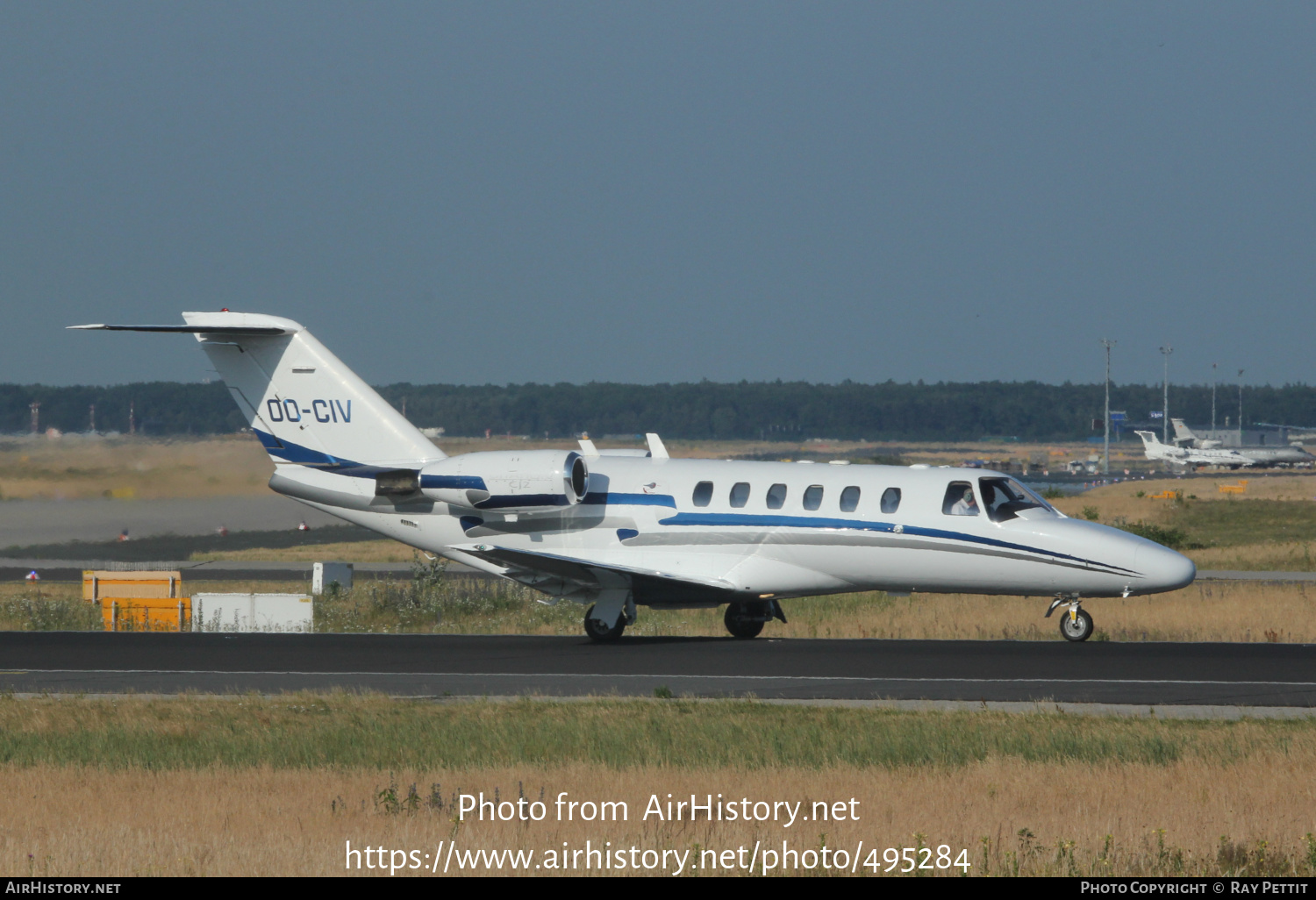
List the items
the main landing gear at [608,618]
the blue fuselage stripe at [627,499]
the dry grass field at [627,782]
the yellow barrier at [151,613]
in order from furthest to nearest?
the yellow barrier at [151,613]
the blue fuselage stripe at [627,499]
the main landing gear at [608,618]
the dry grass field at [627,782]

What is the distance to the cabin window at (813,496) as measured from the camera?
24.2 metres

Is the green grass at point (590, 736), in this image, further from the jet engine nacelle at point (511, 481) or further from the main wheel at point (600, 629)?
the jet engine nacelle at point (511, 481)

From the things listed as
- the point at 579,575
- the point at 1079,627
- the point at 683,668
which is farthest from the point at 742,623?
the point at 1079,627

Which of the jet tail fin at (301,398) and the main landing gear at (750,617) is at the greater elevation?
the jet tail fin at (301,398)

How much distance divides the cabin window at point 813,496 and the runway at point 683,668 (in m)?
2.23

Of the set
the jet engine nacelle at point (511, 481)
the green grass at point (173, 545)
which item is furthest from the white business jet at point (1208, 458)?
the jet engine nacelle at point (511, 481)

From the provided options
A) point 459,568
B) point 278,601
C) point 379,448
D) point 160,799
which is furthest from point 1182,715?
point 459,568

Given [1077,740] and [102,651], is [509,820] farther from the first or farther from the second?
[102,651]

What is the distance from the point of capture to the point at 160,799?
37.5ft

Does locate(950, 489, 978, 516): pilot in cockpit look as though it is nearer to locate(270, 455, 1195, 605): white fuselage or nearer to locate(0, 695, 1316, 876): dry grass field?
locate(270, 455, 1195, 605): white fuselage

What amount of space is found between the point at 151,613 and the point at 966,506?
51.3ft

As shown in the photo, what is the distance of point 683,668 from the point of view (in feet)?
68.4

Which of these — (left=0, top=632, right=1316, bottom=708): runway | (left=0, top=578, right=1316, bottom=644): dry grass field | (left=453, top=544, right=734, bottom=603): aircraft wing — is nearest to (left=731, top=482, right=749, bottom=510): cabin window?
(left=453, top=544, right=734, bottom=603): aircraft wing

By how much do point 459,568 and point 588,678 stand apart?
27.5 metres
